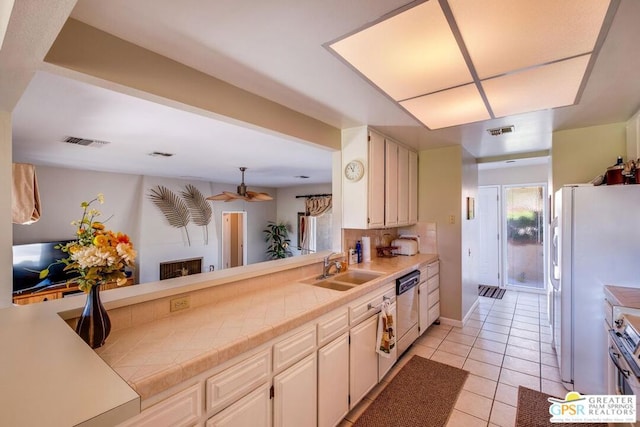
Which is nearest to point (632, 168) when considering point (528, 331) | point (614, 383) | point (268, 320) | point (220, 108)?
point (614, 383)

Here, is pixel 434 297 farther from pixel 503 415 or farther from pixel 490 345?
pixel 503 415

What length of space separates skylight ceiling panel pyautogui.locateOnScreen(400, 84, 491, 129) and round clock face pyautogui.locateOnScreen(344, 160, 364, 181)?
0.71 m

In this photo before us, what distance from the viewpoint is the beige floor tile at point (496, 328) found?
3.43m

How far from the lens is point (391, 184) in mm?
3307

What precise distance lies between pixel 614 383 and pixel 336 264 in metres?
2.03

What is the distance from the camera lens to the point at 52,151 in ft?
11.4

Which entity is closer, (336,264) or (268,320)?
(268,320)

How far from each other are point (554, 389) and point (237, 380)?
2.61 meters

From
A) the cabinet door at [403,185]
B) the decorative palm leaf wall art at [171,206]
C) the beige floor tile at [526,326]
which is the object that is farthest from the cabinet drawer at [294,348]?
the decorative palm leaf wall art at [171,206]

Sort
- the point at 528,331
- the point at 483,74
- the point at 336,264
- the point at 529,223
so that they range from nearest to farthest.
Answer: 1. the point at 483,74
2. the point at 336,264
3. the point at 528,331
4. the point at 529,223

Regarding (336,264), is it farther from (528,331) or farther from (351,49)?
(528,331)

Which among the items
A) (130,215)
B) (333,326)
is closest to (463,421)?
(333,326)

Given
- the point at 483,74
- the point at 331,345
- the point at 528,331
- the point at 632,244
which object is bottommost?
the point at 528,331

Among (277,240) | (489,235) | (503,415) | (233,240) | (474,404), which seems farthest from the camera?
(233,240)
